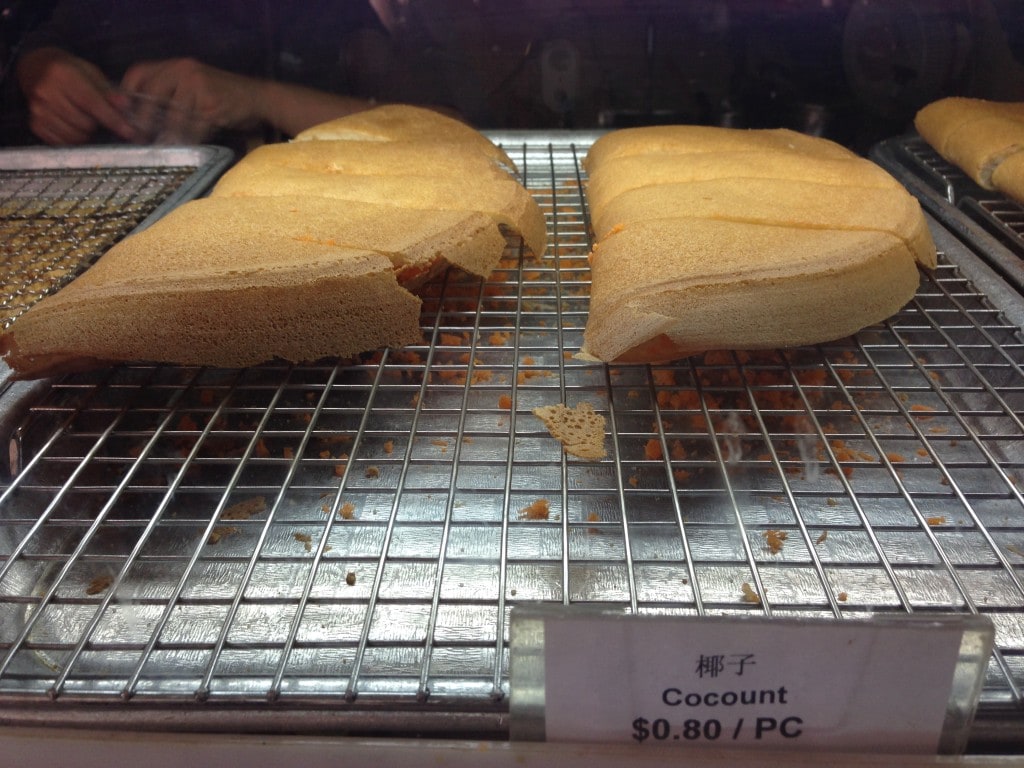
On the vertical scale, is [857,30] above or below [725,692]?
above

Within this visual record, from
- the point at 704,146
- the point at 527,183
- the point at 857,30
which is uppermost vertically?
the point at 857,30

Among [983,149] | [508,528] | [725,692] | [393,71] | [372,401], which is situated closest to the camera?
[725,692]

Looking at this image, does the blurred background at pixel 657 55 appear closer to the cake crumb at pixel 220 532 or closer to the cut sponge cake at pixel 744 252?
the cut sponge cake at pixel 744 252

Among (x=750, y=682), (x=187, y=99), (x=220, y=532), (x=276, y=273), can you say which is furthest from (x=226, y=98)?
(x=750, y=682)

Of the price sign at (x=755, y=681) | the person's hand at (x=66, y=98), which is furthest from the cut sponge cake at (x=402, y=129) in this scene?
the price sign at (x=755, y=681)

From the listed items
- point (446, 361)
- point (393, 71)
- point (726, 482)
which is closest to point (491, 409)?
point (446, 361)

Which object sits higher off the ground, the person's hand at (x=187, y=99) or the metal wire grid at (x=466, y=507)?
the person's hand at (x=187, y=99)

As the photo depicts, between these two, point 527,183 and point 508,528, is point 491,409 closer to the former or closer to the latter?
point 508,528
